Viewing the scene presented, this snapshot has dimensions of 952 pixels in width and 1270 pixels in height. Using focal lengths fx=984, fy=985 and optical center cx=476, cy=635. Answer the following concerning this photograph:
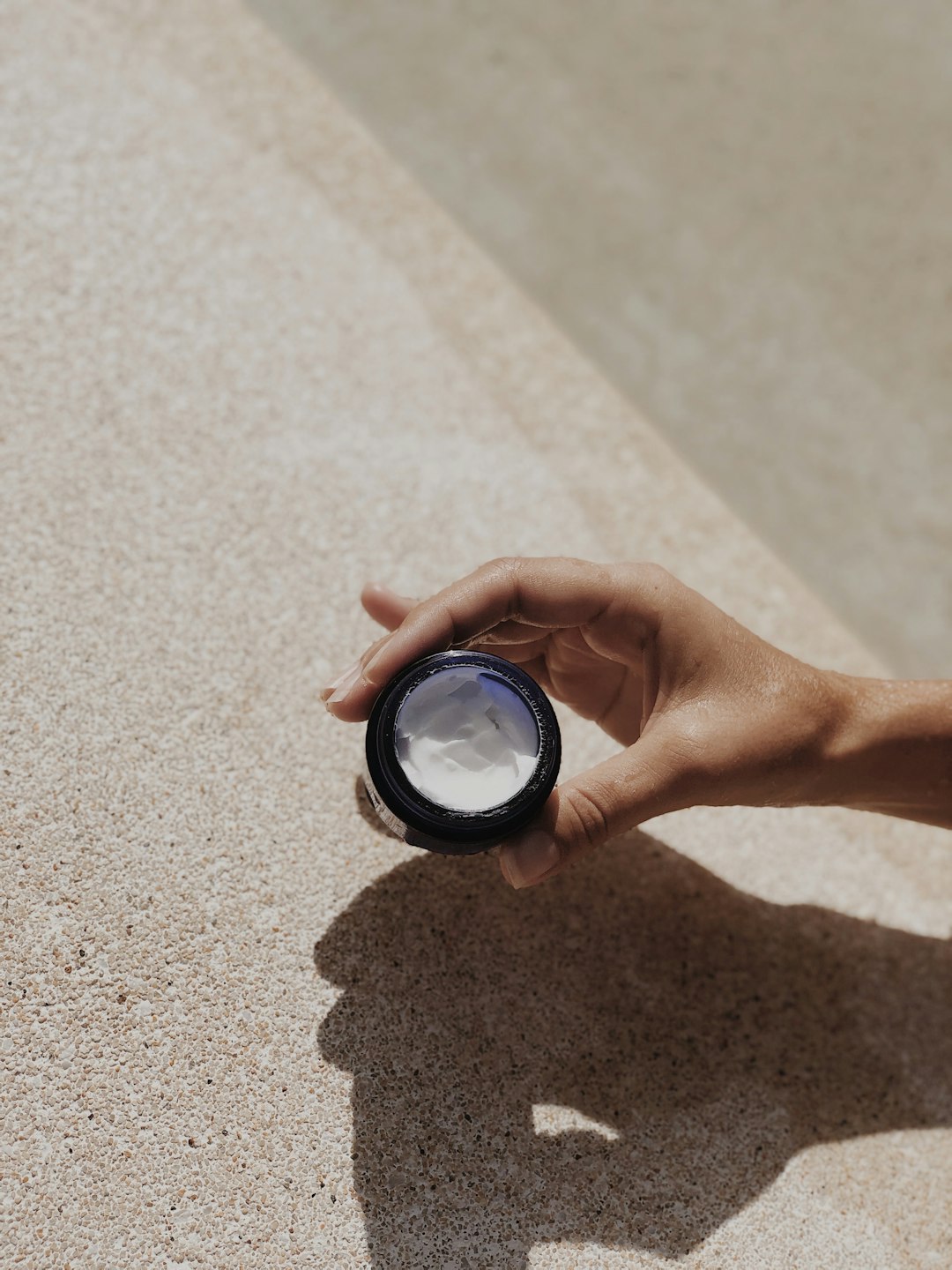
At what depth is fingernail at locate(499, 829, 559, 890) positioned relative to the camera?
881mm

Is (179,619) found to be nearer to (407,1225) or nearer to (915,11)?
(407,1225)

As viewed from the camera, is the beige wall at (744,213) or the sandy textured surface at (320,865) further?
the beige wall at (744,213)

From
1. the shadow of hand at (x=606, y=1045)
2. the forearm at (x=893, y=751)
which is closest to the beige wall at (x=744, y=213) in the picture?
the forearm at (x=893, y=751)

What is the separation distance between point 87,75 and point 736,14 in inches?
61.7

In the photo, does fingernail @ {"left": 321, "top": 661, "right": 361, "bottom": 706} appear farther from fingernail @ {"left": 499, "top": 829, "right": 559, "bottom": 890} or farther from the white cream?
fingernail @ {"left": 499, "top": 829, "right": 559, "bottom": 890}

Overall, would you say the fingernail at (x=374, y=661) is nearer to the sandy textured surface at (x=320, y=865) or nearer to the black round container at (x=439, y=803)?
the black round container at (x=439, y=803)

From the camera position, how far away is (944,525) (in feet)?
6.61

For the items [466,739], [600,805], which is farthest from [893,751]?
[466,739]

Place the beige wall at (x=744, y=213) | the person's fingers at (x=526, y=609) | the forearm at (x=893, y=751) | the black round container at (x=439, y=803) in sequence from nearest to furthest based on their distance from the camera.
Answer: the black round container at (x=439, y=803) < the person's fingers at (x=526, y=609) < the forearm at (x=893, y=751) < the beige wall at (x=744, y=213)

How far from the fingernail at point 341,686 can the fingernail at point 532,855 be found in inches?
8.8

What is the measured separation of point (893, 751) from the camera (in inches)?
45.5

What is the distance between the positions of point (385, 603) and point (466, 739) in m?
0.31

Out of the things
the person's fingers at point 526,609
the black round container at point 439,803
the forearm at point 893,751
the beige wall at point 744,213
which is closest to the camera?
the black round container at point 439,803

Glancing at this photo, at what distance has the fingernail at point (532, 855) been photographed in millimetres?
881
